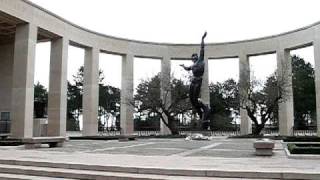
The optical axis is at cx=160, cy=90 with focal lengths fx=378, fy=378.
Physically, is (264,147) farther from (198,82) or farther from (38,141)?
(198,82)

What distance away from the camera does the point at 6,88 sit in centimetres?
3091

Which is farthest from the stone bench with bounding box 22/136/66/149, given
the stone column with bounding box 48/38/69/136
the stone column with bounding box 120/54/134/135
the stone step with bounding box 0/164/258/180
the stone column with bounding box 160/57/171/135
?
the stone column with bounding box 160/57/171/135

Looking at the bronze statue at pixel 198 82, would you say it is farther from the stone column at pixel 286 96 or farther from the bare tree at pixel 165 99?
the stone column at pixel 286 96

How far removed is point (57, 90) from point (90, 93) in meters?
3.89

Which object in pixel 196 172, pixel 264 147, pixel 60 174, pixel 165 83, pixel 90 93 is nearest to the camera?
pixel 196 172

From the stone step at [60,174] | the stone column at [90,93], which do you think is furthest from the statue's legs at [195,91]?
the stone step at [60,174]

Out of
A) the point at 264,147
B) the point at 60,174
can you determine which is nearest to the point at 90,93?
the point at 264,147

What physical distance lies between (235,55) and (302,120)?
20424mm

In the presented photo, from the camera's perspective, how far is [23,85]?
79.8 feet

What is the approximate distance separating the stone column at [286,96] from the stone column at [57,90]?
55.9 ft

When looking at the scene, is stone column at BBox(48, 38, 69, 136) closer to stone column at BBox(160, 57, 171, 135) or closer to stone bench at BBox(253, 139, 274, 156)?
stone column at BBox(160, 57, 171, 135)

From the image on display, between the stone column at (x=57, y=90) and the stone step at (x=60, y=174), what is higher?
the stone column at (x=57, y=90)

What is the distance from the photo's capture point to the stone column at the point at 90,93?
31.4 metres

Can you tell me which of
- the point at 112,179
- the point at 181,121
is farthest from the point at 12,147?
the point at 181,121
